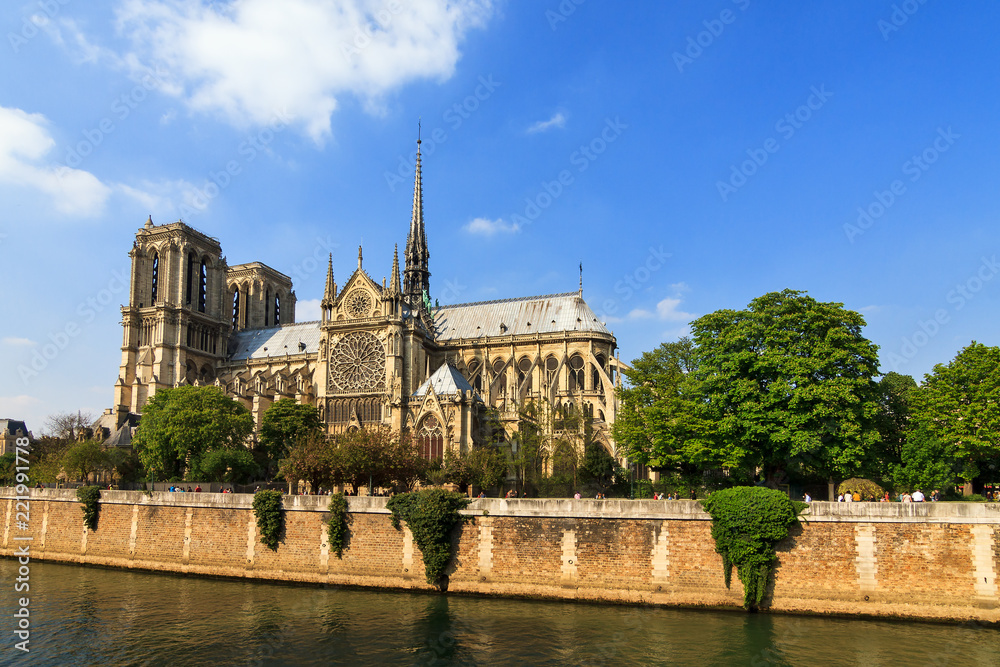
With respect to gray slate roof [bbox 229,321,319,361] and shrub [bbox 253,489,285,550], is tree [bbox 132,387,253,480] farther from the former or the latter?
gray slate roof [bbox 229,321,319,361]

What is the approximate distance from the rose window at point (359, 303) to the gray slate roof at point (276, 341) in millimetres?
12052

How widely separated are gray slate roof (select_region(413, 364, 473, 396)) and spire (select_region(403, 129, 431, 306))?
20210 millimetres

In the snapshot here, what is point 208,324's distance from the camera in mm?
80688

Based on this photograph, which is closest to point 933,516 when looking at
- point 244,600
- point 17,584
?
point 244,600

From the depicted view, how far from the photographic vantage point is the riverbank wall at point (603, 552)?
25.8 meters

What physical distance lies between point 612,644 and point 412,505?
1134 cm

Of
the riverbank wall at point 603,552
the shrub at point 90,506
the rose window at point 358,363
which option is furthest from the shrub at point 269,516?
the rose window at point 358,363

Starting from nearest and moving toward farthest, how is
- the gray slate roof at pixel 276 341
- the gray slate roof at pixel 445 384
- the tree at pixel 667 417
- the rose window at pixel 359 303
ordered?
the tree at pixel 667 417 → the gray slate roof at pixel 445 384 → the rose window at pixel 359 303 → the gray slate roof at pixel 276 341

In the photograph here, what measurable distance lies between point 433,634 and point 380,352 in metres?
40.1

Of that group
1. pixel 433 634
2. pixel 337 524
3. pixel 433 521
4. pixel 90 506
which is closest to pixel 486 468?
pixel 337 524

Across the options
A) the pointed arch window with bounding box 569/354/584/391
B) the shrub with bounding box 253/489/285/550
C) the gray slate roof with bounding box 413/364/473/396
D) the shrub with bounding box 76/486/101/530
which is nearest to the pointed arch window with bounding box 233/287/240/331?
the gray slate roof with bounding box 413/364/473/396

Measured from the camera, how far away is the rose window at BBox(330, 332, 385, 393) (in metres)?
62.8

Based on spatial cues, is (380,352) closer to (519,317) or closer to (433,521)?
(519,317)

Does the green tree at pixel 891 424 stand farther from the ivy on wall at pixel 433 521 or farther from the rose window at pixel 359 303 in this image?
the rose window at pixel 359 303
